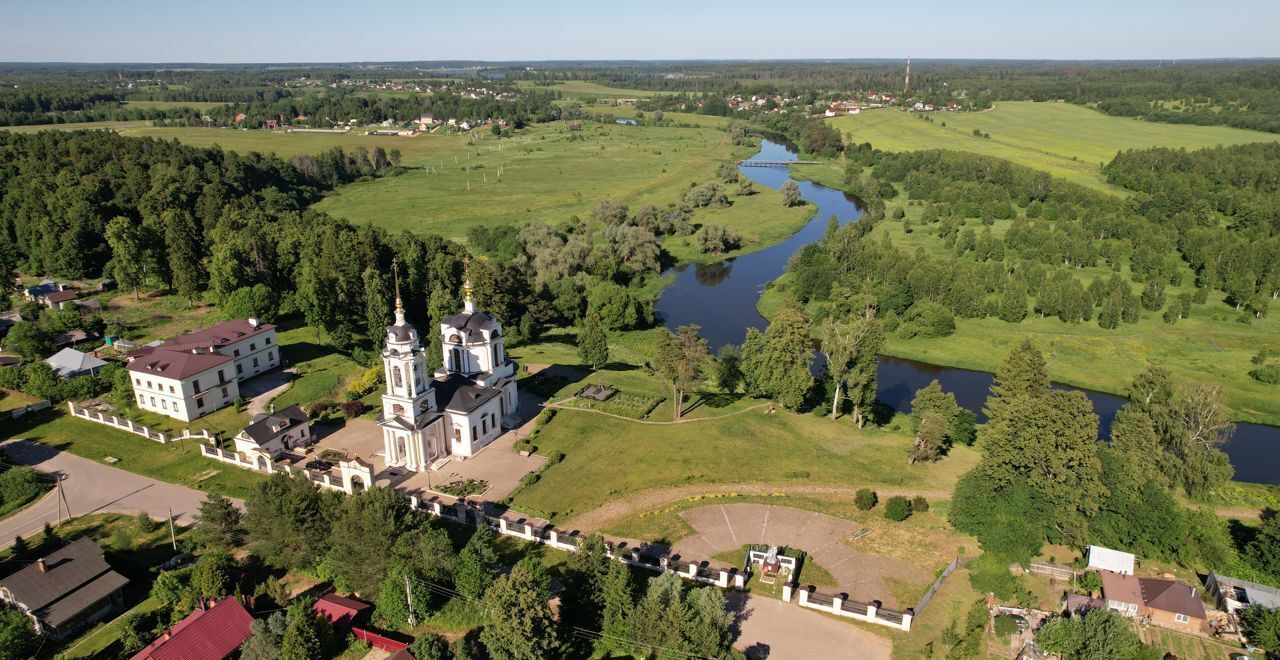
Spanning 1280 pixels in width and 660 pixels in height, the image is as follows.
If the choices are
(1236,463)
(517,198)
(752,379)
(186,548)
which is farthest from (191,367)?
(517,198)

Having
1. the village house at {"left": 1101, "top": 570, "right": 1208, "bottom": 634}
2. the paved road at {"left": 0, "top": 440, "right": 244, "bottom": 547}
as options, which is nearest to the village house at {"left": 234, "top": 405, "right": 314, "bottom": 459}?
the paved road at {"left": 0, "top": 440, "right": 244, "bottom": 547}

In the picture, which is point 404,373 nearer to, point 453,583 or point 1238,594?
point 453,583

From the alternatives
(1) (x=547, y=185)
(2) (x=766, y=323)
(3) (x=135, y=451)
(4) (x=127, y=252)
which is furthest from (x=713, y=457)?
(1) (x=547, y=185)

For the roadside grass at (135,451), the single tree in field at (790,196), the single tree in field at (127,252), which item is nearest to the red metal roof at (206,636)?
the roadside grass at (135,451)

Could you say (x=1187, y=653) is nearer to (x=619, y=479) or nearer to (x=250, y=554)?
(x=619, y=479)

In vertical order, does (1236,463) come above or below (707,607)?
below

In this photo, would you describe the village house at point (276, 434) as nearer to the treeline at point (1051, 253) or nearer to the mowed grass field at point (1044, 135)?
the treeline at point (1051, 253)
